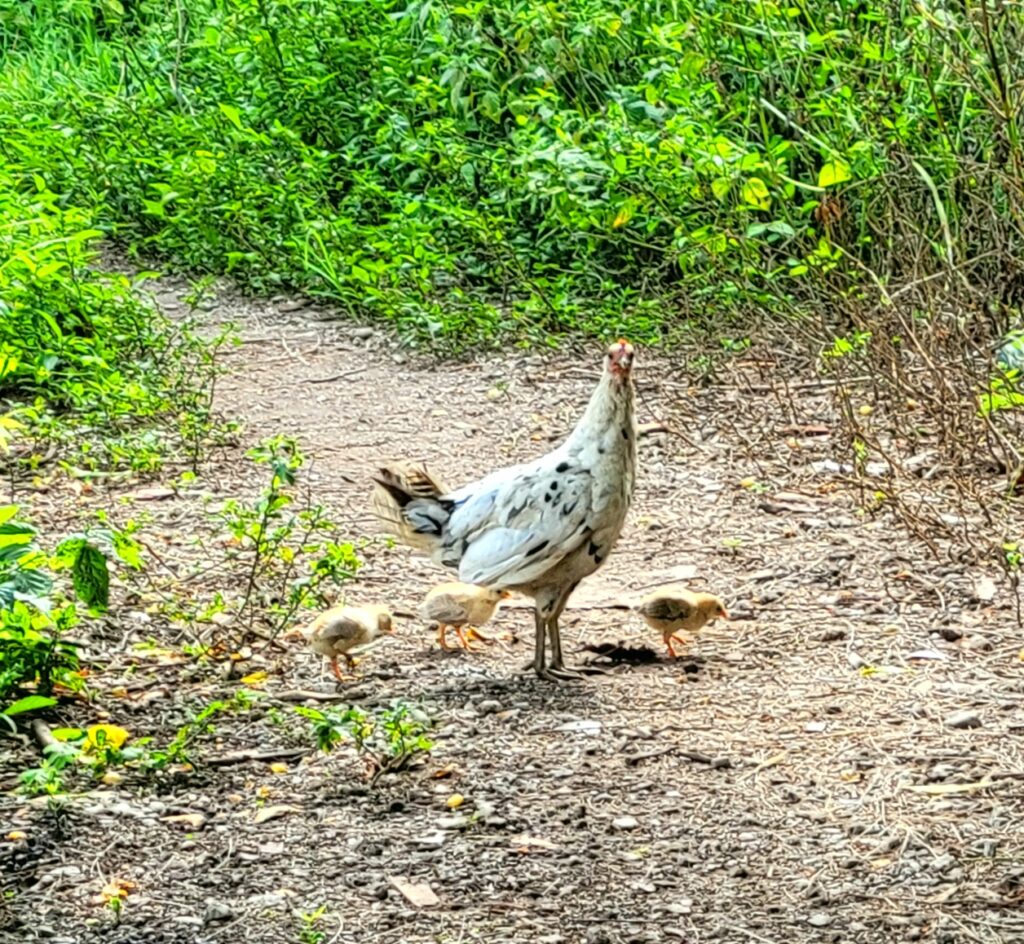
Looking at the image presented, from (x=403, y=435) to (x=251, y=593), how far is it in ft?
7.33

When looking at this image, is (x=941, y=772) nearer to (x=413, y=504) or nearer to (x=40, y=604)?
(x=413, y=504)

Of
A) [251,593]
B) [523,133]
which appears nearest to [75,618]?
[251,593]

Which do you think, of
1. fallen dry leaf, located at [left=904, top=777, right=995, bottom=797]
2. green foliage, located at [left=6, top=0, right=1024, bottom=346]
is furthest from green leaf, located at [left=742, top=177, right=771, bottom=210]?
fallen dry leaf, located at [left=904, top=777, right=995, bottom=797]

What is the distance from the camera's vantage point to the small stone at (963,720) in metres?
5.03

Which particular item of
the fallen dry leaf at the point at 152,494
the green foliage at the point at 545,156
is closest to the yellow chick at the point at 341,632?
the fallen dry leaf at the point at 152,494

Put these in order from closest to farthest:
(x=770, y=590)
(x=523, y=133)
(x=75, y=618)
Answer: (x=75, y=618) → (x=770, y=590) → (x=523, y=133)

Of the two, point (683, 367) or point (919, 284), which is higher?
point (919, 284)

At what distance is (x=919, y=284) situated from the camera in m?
7.31

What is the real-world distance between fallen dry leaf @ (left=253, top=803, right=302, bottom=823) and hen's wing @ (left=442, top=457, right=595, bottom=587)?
1.10 m

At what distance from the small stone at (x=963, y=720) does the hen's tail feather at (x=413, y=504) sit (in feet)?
5.71

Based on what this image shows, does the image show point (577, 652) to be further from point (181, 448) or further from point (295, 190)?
point (295, 190)

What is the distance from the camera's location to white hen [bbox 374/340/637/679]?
535 centimetres

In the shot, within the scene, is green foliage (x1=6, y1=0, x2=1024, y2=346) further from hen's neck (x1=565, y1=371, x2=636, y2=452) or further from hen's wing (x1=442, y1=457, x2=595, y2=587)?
hen's wing (x1=442, y1=457, x2=595, y2=587)

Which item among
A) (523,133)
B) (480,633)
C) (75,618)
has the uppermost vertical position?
(523,133)
